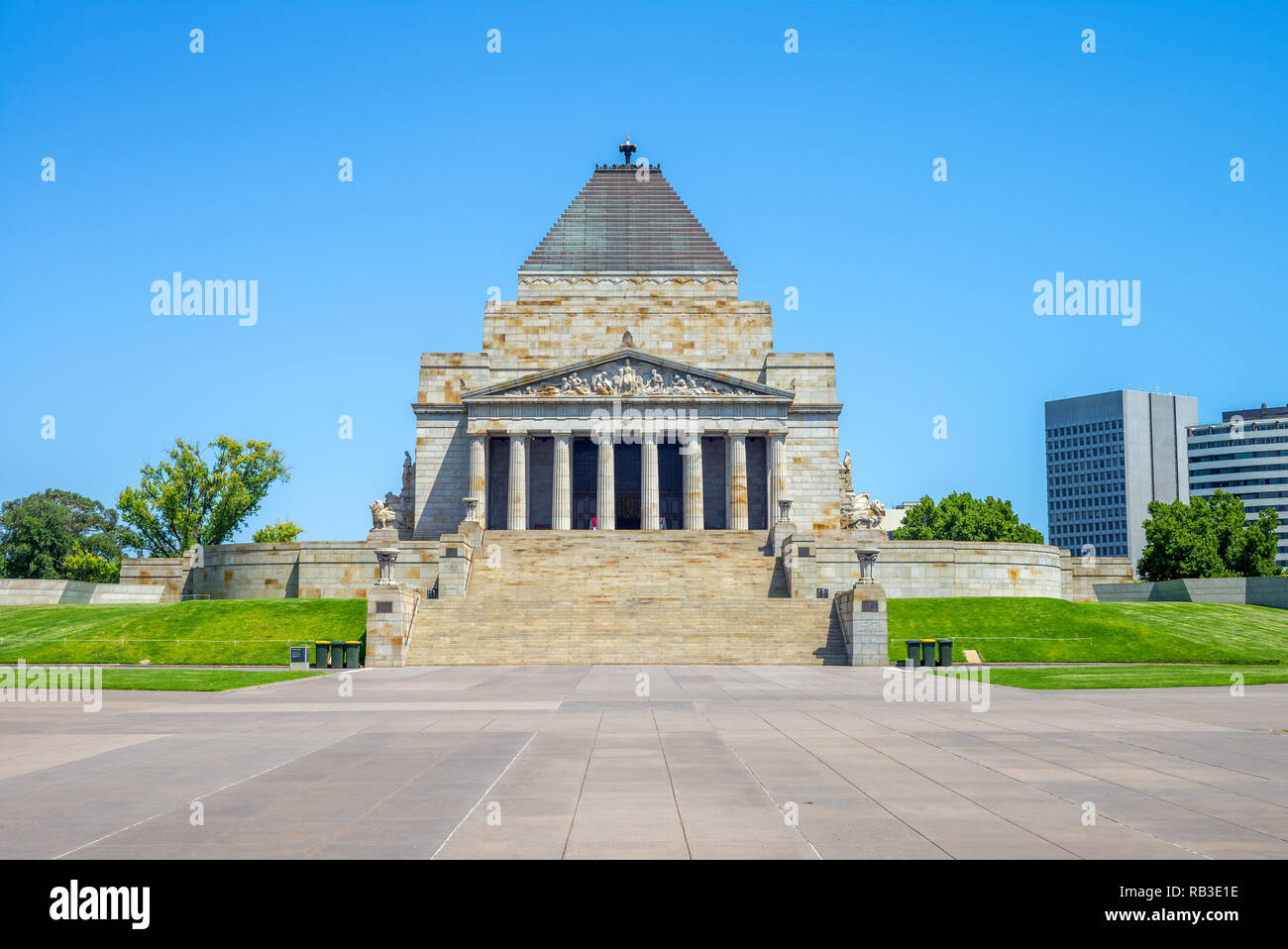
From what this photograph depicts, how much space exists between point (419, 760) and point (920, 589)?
169 feet

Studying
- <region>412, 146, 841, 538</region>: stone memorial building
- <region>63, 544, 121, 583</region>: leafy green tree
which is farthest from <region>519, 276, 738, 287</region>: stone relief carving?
<region>63, 544, 121, 583</region>: leafy green tree

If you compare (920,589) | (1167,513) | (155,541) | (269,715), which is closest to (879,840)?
(269,715)

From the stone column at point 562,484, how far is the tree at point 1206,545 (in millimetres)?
46988

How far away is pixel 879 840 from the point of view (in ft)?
36.0

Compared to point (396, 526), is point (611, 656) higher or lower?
lower

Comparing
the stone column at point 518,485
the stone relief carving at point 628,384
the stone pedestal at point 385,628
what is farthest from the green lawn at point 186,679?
the stone relief carving at point 628,384

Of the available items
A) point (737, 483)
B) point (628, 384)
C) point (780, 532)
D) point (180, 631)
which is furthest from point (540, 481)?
point (180, 631)

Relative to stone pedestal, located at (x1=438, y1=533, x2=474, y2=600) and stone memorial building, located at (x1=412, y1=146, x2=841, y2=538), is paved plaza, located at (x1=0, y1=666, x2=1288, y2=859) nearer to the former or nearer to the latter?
stone pedestal, located at (x1=438, y1=533, x2=474, y2=600)

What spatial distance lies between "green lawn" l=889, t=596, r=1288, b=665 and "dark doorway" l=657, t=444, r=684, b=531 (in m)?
28.1

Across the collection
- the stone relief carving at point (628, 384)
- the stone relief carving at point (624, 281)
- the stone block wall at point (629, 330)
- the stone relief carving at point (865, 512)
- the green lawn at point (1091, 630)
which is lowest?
the green lawn at point (1091, 630)

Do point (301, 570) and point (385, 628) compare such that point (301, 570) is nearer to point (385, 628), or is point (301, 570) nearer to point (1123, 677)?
point (385, 628)

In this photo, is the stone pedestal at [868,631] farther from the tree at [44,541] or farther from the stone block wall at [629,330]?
the tree at [44,541]

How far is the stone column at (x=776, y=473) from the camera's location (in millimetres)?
77500
